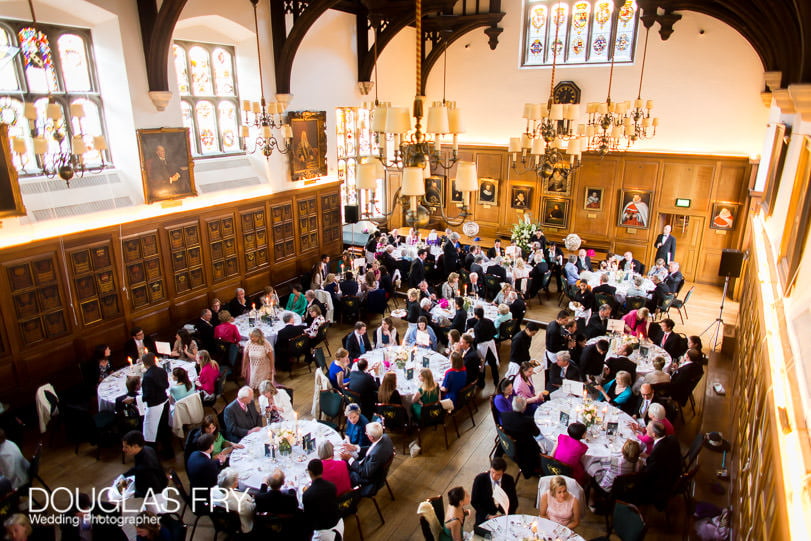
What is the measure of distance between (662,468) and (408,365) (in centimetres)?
368

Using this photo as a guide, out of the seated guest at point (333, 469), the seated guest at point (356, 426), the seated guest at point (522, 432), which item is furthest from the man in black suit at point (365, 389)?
the seated guest at point (522, 432)

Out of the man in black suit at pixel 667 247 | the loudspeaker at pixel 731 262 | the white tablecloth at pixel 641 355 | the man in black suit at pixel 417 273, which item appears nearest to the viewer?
the white tablecloth at pixel 641 355

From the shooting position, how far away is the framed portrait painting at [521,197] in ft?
54.7

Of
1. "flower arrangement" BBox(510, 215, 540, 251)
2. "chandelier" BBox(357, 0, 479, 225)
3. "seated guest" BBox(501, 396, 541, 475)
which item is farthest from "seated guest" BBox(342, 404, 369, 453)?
"flower arrangement" BBox(510, 215, 540, 251)

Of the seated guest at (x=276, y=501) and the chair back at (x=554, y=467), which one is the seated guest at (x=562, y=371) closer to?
the chair back at (x=554, y=467)

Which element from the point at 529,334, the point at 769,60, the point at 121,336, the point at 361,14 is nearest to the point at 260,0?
the point at 361,14

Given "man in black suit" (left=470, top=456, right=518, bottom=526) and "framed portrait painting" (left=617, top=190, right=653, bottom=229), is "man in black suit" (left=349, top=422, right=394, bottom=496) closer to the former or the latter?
"man in black suit" (left=470, top=456, right=518, bottom=526)

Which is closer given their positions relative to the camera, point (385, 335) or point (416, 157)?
point (416, 157)

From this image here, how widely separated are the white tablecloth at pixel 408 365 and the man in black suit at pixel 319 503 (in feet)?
7.59

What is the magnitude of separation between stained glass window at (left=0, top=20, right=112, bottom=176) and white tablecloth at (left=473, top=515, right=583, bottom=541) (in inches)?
290

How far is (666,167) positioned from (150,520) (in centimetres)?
1484

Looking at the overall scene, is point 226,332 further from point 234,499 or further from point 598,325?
point 598,325

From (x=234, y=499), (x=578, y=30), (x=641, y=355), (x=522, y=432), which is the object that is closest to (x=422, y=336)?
(x=522, y=432)

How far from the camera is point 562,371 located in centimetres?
748
